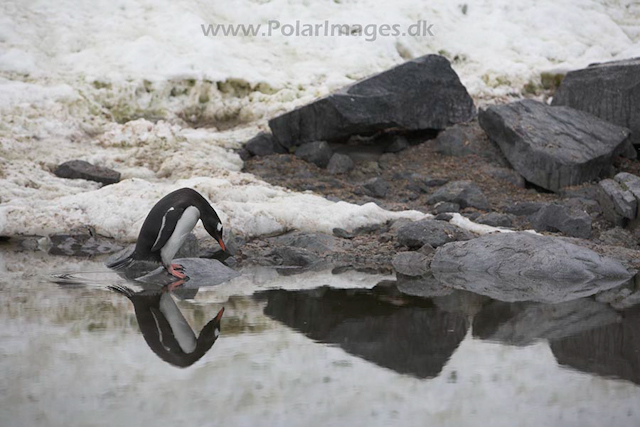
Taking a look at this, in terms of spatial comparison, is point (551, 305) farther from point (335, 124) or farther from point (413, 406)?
point (335, 124)

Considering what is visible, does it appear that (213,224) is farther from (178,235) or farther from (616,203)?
(616,203)

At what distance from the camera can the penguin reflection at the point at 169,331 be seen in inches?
191

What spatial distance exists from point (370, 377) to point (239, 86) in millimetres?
11720

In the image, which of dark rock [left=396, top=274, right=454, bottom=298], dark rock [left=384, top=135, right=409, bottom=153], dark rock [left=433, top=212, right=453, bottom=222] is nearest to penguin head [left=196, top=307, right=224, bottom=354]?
dark rock [left=396, top=274, right=454, bottom=298]

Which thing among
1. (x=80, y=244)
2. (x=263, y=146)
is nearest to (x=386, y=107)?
(x=263, y=146)

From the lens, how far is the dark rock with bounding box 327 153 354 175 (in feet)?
43.5

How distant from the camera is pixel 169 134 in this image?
13773 mm

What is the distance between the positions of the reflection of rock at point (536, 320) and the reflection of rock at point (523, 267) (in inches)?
27.3

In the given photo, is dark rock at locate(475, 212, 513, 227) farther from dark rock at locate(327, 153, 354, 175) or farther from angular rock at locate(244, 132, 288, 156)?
angular rock at locate(244, 132, 288, 156)

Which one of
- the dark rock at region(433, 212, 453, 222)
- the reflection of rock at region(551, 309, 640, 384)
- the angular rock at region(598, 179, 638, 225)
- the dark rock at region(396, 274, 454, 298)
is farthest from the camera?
the angular rock at region(598, 179, 638, 225)

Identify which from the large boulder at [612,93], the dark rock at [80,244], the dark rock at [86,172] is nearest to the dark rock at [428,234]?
the dark rock at [80,244]

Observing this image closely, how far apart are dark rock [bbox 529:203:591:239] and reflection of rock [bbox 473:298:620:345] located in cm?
347

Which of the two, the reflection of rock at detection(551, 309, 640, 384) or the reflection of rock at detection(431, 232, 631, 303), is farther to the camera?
the reflection of rock at detection(431, 232, 631, 303)

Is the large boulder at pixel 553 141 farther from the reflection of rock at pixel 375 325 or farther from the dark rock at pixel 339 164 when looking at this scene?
the reflection of rock at pixel 375 325
